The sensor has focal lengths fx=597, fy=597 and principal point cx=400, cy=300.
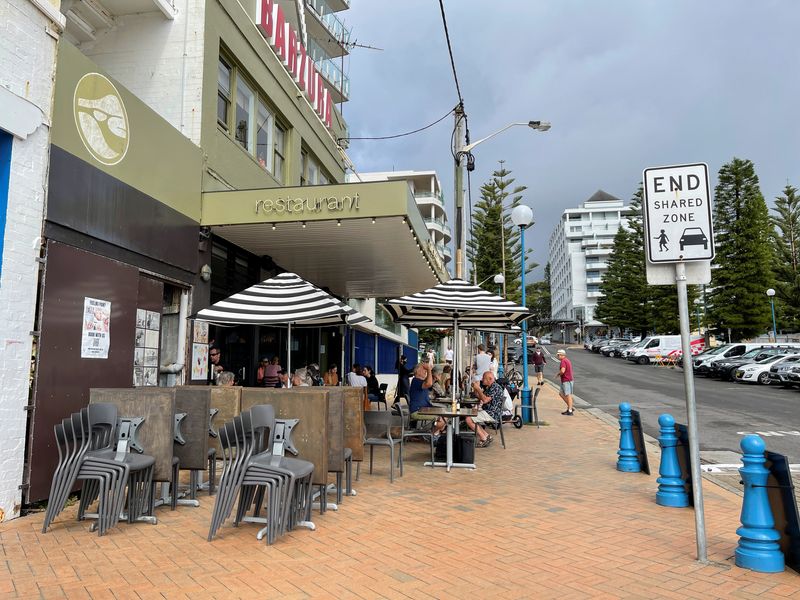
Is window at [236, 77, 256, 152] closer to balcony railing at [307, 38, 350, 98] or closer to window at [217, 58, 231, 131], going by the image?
window at [217, 58, 231, 131]

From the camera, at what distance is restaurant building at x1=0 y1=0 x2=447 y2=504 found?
6.26 metres

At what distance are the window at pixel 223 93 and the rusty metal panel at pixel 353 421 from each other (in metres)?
6.66

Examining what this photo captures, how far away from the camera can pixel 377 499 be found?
6.37 meters

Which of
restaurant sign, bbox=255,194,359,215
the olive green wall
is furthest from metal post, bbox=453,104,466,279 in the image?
restaurant sign, bbox=255,194,359,215

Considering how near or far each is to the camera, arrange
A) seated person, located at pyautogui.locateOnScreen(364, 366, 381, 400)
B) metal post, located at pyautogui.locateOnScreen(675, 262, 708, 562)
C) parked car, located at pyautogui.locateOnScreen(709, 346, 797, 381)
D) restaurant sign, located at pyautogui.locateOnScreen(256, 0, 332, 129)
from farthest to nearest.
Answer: parked car, located at pyautogui.locateOnScreen(709, 346, 797, 381) < seated person, located at pyautogui.locateOnScreen(364, 366, 381, 400) < restaurant sign, located at pyautogui.locateOnScreen(256, 0, 332, 129) < metal post, located at pyautogui.locateOnScreen(675, 262, 708, 562)

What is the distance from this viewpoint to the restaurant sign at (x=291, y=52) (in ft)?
40.8

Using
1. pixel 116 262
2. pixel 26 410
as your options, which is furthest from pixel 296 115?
pixel 26 410

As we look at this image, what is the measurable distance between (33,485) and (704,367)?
1214 inches

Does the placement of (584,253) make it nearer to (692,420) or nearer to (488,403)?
(488,403)

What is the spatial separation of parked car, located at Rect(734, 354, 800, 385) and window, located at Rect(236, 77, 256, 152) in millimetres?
23100

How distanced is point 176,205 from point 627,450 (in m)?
7.32

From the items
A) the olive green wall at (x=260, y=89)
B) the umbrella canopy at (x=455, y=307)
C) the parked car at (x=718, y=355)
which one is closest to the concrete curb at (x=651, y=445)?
the umbrella canopy at (x=455, y=307)

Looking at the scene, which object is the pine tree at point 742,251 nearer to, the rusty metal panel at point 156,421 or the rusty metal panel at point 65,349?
the rusty metal panel at point 65,349

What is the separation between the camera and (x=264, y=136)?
13094mm
